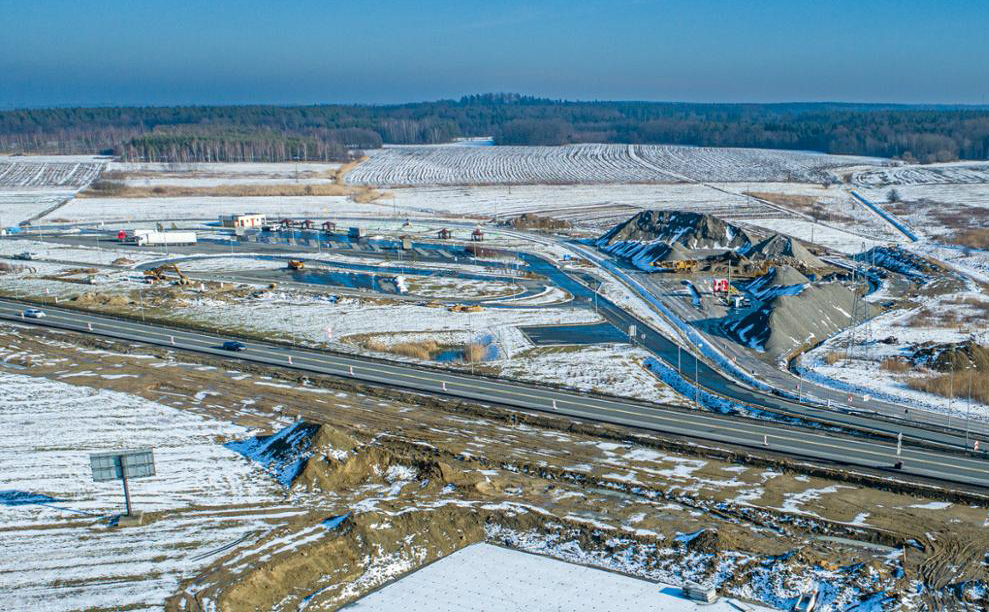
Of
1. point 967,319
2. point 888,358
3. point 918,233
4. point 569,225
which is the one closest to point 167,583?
point 888,358

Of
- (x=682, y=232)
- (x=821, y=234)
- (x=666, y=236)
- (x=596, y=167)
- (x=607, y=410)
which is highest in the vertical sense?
(x=596, y=167)

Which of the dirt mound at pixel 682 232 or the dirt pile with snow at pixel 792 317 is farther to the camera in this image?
the dirt mound at pixel 682 232

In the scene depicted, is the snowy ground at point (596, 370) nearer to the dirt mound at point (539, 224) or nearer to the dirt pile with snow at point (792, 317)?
the dirt pile with snow at point (792, 317)

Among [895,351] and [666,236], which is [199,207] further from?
[895,351]

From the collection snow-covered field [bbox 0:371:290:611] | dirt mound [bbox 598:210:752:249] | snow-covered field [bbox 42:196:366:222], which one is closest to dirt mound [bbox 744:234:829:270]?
dirt mound [bbox 598:210:752:249]

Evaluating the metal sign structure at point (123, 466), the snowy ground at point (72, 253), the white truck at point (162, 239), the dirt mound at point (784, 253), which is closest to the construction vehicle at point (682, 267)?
the dirt mound at point (784, 253)

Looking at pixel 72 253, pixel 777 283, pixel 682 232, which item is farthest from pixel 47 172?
pixel 777 283
